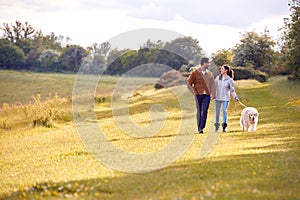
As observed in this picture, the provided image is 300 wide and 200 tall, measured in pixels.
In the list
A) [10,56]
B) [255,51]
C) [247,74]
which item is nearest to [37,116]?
[247,74]

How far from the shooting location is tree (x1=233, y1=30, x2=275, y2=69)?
229ft

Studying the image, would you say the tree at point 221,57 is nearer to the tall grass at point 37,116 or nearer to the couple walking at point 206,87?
the tall grass at point 37,116

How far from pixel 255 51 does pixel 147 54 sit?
22208mm

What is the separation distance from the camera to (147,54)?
55094 mm

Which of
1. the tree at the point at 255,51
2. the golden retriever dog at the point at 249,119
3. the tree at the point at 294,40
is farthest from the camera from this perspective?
the tree at the point at 255,51

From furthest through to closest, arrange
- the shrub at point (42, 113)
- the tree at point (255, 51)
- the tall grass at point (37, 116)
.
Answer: the tree at point (255, 51), the tall grass at point (37, 116), the shrub at point (42, 113)

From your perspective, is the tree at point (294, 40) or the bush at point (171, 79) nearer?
the tree at point (294, 40)

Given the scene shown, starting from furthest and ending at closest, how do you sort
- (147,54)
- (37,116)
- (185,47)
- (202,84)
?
1. (185,47)
2. (147,54)
3. (37,116)
4. (202,84)

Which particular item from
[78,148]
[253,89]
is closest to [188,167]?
[78,148]

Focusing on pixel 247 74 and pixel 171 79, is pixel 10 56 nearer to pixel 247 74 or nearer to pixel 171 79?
pixel 171 79

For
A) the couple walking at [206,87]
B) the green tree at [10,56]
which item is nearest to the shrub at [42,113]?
the couple walking at [206,87]

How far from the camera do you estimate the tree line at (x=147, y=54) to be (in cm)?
4275

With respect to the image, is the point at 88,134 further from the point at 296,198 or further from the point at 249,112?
the point at 296,198

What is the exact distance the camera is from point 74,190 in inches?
362
